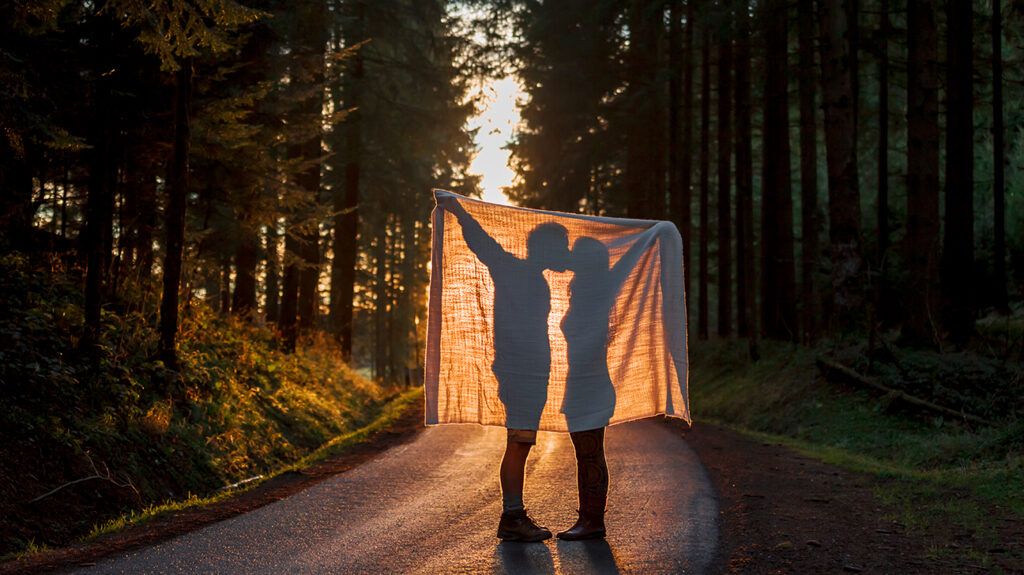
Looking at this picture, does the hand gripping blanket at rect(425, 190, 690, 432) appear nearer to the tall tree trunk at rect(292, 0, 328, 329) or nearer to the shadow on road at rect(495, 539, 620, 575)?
the shadow on road at rect(495, 539, 620, 575)

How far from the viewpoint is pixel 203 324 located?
1499cm

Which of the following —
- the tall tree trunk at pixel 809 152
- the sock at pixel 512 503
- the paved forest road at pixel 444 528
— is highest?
the tall tree trunk at pixel 809 152

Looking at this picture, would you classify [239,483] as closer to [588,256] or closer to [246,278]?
[588,256]

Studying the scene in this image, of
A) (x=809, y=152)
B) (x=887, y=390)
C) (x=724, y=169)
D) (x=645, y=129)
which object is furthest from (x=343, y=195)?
(x=887, y=390)

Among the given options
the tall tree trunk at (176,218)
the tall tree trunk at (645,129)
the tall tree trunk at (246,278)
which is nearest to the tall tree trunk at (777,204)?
the tall tree trunk at (645,129)

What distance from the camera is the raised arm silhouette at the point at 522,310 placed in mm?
6691

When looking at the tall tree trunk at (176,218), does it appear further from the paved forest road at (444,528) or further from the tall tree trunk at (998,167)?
the tall tree trunk at (998,167)

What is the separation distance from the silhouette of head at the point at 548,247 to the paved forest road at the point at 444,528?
7.03ft

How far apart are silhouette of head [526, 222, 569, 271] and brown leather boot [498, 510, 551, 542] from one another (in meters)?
1.93

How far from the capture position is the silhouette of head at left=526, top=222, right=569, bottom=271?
6.86 meters

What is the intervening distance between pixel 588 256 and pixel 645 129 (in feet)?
75.7

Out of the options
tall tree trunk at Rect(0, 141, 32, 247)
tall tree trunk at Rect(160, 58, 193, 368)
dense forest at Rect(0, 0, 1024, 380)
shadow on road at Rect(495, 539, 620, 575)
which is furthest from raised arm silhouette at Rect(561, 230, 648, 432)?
tall tree trunk at Rect(0, 141, 32, 247)

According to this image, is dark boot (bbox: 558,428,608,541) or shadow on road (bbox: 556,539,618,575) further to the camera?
dark boot (bbox: 558,428,608,541)

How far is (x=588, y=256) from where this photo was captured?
6.96 metres
